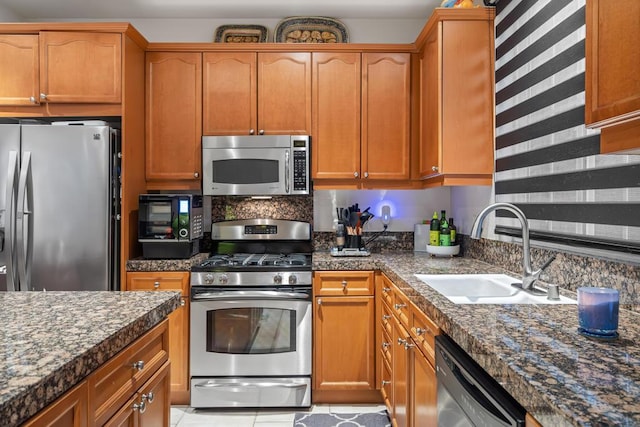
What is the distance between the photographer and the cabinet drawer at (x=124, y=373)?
103cm

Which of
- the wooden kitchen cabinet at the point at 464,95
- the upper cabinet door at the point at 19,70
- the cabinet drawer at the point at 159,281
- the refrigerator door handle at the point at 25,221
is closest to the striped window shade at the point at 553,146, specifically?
the wooden kitchen cabinet at the point at 464,95

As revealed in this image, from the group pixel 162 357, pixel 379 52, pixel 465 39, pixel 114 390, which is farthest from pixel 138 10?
pixel 114 390

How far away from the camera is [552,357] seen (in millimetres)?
935

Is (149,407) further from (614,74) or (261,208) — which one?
(261,208)

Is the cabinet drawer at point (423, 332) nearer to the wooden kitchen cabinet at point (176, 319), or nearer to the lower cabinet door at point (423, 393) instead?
the lower cabinet door at point (423, 393)

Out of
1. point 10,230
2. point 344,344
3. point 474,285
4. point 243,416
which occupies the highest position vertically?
point 10,230

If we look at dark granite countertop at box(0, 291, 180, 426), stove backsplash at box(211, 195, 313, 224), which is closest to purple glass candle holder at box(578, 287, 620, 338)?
dark granite countertop at box(0, 291, 180, 426)

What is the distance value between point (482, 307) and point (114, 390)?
3.56 feet

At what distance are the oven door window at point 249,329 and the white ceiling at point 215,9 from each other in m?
2.12

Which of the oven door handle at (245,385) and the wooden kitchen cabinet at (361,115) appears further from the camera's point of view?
the wooden kitchen cabinet at (361,115)

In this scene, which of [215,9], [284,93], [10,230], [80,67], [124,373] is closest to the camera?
[124,373]

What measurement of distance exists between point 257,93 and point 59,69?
4.05 feet

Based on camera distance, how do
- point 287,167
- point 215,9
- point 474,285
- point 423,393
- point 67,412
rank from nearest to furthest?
point 67,412, point 423,393, point 474,285, point 287,167, point 215,9

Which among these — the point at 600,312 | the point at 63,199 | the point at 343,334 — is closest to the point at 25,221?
the point at 63,199
